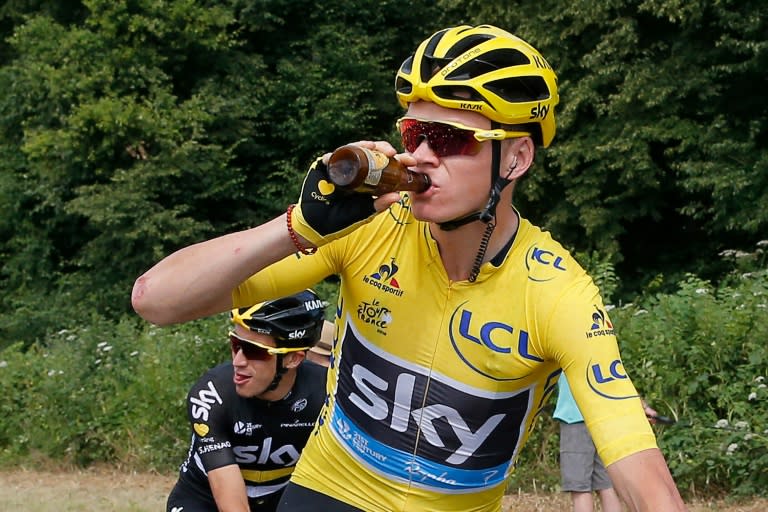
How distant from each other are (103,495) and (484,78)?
27.5ft

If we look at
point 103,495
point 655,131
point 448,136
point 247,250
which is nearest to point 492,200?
point 448,136

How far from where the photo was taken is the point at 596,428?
2918mm

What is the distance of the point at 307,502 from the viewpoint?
11.7ft

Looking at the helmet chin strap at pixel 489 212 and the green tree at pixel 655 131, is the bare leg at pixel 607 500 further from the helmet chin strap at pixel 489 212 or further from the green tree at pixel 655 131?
the green tree at pixel 655 131

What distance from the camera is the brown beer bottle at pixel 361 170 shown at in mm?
2879

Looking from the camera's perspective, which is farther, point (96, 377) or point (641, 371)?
point (96, 377)

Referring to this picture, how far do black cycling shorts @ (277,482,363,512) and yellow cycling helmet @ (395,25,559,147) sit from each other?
4.26 feet

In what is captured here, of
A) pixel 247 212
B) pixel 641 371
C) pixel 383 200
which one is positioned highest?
pixel 383 200

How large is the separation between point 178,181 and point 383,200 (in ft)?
71.7

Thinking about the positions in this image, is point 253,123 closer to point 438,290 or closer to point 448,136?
point 438,290

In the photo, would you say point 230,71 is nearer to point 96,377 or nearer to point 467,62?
point 96,377

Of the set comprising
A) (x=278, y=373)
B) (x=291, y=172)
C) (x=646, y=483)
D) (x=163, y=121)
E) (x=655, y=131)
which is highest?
(x=646, y=483)

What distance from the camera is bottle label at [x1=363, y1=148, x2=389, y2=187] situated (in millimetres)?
2896

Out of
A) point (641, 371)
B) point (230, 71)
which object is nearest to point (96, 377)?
point (641, 371)
